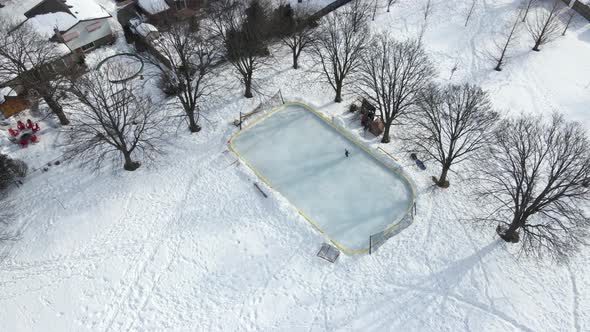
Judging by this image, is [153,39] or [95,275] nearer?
[95,275]

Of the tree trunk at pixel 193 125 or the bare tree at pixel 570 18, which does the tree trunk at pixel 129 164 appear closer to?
the tree trunk at pixel 193 125

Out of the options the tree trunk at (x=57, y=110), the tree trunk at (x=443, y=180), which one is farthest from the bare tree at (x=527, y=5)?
the tree trunk at (x=57, y=110)

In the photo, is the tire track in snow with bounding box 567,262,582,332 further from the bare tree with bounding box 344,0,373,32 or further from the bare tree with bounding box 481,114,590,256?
the bare tree with bounding box 344,0,373,32

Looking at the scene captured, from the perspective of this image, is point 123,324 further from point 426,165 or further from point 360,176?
point 426,165

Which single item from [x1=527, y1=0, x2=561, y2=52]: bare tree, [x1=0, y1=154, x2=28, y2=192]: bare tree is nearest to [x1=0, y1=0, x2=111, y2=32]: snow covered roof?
[x1=0, y1=154, x2=28, y2=192]: bare tree

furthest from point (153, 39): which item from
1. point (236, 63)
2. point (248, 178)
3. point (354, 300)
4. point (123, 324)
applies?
point (354, 300)
